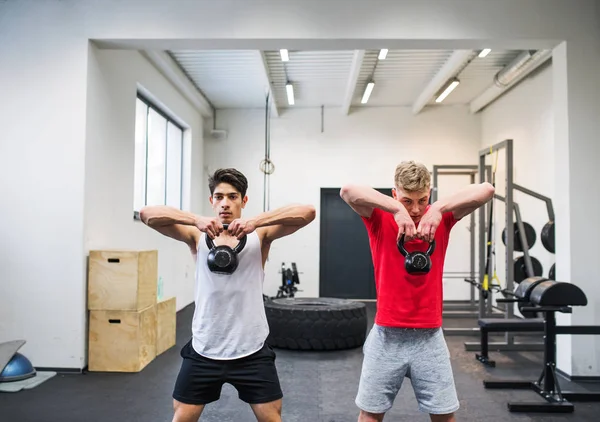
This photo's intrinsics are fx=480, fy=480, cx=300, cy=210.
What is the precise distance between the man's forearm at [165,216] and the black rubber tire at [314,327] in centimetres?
279

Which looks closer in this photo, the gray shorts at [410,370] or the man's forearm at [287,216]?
the gray shorts at [410,370]

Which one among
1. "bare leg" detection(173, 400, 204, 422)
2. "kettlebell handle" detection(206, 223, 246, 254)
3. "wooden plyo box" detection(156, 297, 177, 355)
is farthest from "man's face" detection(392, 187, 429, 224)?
"wooden plyo box" detection(156, 297, 177, 355)

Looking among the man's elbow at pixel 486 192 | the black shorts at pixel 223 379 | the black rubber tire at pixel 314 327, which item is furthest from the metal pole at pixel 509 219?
the black shorts at pixel 223 379

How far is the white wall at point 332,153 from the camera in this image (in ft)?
25.5

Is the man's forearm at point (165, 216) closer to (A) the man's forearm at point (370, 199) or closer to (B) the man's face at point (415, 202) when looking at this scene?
(A) the man's forearm at point (370, 199)

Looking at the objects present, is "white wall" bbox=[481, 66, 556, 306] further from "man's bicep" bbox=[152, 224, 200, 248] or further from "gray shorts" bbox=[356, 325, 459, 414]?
"man's bicep" bbox=[152, 224, 200, 248]

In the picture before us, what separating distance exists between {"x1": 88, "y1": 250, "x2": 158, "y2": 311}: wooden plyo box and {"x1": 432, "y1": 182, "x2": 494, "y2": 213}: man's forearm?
2671 mm

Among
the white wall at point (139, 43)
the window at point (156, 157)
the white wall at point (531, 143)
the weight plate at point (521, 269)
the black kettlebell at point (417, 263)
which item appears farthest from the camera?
the white wall at point (531, 143)

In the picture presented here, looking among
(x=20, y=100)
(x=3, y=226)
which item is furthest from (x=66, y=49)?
(x=3, y=226)

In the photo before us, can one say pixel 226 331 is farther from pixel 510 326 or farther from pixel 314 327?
pixel 510 326

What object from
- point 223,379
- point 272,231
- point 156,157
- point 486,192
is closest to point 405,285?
point 486,192

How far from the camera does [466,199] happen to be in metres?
1.74

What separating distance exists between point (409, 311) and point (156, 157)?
4.98 meters

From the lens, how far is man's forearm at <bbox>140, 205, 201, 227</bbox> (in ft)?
5.95
